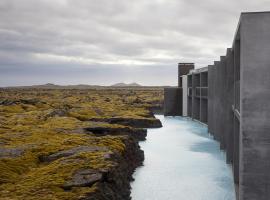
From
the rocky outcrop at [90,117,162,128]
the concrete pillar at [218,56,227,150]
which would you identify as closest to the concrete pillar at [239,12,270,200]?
the concrete pillar at [218,56,227,150]

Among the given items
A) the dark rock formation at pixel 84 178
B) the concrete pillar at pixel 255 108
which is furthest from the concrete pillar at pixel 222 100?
the concrete pillar at pixel 255 108

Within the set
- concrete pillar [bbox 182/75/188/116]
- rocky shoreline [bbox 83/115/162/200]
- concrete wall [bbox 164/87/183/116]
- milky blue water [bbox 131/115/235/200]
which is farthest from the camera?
concrete wall [bbox 164/87/183/116]

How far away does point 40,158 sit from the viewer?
24844 millimetres

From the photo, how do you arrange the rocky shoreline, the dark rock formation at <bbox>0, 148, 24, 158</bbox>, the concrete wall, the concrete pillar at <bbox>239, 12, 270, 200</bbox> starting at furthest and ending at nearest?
the concrete wall
the dark rock formation at <bbox>0, 148, 24, 158</bbox>
the rocky shoreline
the concrete pillar at <bbox>239, 12, 270, 200</bbox>

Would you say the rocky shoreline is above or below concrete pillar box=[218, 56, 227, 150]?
below

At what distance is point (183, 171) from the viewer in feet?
96.0

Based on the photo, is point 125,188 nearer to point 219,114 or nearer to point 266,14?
point 266,14

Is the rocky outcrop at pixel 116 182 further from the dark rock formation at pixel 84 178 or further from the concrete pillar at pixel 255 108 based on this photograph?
the concrete pillar at pixel 255 108

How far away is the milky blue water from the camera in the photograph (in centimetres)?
2347

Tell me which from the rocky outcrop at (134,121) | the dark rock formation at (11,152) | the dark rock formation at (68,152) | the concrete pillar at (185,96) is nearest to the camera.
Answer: the dark rock formation at (11,152)

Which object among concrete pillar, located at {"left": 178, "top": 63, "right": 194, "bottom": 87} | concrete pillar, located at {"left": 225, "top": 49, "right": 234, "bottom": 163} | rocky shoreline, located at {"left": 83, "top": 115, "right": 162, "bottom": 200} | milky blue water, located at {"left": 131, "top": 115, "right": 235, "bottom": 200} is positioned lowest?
milky blue water, located at {"left": 131, "top": 115, "right": 235, "bottom": 200}

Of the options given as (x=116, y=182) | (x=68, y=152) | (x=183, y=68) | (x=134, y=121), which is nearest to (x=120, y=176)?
(x=116, y=182)

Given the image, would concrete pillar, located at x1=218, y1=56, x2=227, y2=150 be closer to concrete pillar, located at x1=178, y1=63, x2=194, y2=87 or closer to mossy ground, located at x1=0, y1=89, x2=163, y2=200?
mossy ground, located at x1=0, y1=89, x2=163, y2=200

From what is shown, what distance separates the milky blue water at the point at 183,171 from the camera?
23.5m
